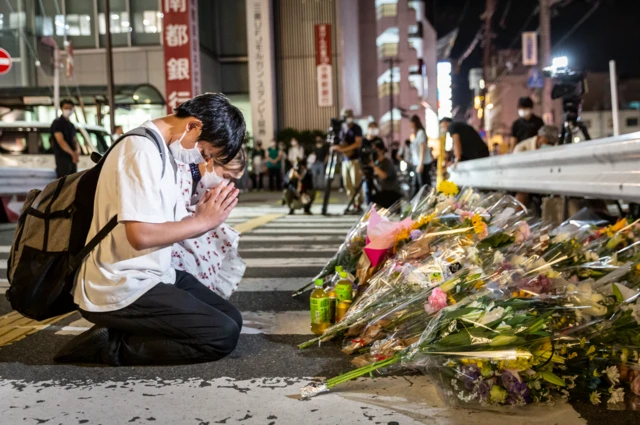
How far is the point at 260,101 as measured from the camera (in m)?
26.8

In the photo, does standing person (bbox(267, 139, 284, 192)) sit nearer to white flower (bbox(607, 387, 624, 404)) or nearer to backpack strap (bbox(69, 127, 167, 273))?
backpack strap (bbox(69, 127, 167, 273))

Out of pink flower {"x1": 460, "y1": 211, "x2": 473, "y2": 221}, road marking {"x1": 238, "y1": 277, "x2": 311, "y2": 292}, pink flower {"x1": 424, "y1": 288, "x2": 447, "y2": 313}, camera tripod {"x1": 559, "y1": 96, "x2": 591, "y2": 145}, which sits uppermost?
camera tripod {"x1": 559, "y1": 96, "x2": 591, "y2": 145}

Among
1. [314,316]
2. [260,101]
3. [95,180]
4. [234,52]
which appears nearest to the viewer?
[95,180]

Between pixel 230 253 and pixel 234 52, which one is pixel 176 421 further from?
pixel 234 52

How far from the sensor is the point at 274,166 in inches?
904

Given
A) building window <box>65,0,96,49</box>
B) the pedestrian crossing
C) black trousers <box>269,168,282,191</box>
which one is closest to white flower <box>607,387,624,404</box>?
the pedestrian crossing

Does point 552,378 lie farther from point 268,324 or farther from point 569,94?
point 569,94

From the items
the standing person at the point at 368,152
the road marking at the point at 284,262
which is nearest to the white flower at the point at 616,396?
the road marking at the point at 284,262

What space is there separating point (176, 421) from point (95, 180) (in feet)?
4.01

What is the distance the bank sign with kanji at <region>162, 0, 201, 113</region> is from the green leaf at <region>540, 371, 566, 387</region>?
20187mm

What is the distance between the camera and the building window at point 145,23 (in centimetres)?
2717

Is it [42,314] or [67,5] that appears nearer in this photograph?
[42,314]

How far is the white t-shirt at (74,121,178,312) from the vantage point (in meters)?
2.74

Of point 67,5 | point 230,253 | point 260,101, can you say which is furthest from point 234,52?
point 230,253
